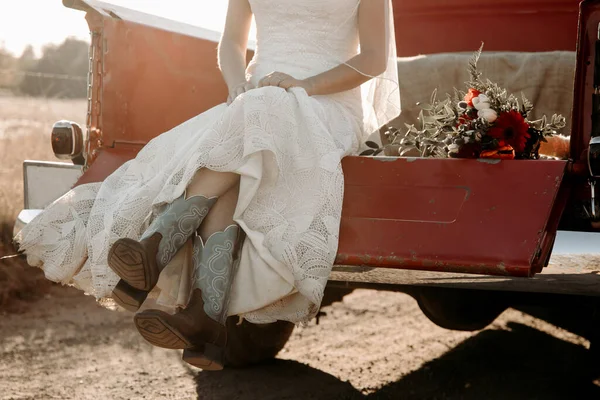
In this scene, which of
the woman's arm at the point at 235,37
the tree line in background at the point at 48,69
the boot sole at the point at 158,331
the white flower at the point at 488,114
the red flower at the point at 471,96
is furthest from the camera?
the tree line in background at the point at 48,69

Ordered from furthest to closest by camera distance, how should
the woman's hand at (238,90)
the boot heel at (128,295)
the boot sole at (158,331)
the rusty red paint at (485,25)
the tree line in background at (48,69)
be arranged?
the tree line in background at (48,69)
the rusty red paint at (485,25)
the woman's hand at (238,90)
the boot heel at (128,295)
the boot sole at (158,331)

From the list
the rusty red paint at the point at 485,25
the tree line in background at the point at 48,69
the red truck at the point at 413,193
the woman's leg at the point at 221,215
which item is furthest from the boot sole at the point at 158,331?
the tree line in background at the point at 48,69

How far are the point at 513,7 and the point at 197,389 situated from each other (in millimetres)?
2443

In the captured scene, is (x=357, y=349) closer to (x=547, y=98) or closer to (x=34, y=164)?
(x=547, y=98)

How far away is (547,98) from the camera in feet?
10.3

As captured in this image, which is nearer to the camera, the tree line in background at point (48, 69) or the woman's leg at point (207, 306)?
the woman's leg at point (207, 306)

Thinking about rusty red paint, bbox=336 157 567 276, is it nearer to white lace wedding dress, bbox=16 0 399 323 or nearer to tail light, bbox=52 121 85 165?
white lace wedding dress, bbox=16 0 399 323

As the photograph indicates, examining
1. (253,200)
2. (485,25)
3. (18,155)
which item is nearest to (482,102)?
(253,200)

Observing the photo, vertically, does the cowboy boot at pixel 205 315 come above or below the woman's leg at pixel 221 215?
below

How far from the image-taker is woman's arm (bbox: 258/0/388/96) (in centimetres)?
238

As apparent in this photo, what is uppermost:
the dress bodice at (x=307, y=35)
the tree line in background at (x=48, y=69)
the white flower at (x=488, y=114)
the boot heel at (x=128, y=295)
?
the dress bodice at (x=307, y=35)

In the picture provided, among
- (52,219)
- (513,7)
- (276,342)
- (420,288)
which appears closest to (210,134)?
(52,219)

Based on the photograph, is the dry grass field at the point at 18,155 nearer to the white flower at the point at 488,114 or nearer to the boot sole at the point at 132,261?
the boot sole at the point at 132,261

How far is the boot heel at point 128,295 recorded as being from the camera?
1.82 meters
